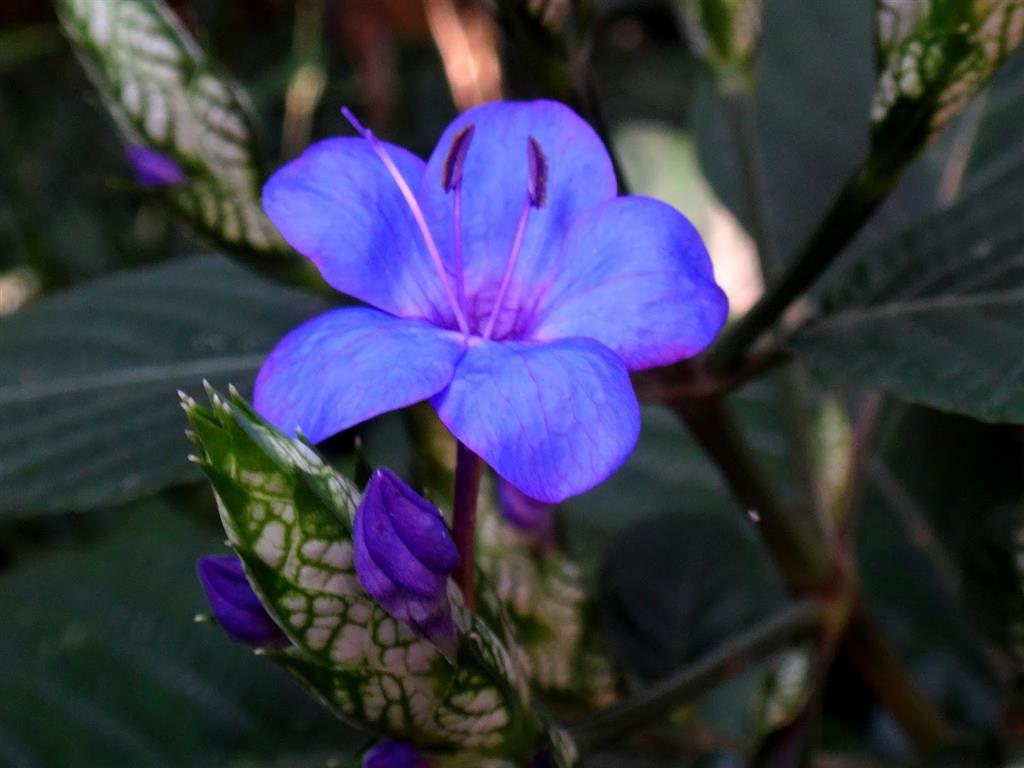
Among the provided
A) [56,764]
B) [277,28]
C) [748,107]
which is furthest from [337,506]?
[277,28]

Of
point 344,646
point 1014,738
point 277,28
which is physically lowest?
point 277,28

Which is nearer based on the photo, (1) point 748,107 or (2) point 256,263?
(2) point 256,263

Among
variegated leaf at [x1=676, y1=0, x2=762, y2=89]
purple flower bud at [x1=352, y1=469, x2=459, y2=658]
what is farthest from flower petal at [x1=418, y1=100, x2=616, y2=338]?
variegated leaf at [x1=676, y1=0, x2=762, y2=89]

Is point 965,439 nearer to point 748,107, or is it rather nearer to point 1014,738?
point 1014,738

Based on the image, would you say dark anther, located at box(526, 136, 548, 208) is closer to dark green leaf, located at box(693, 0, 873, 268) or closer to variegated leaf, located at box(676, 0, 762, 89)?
variegated leaf, located at box(676, 0, 762, 89)

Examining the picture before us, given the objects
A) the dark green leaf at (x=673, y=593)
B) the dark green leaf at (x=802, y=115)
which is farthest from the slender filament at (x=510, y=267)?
the dark green leaf at (x=802, y=115)

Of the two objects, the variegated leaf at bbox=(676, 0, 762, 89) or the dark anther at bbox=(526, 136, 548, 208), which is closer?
the dark anther at bbox=(526, 136, 548, 208)
